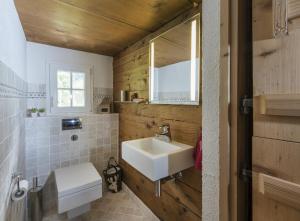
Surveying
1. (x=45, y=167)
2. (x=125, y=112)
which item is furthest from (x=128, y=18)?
(x=45, y=167)

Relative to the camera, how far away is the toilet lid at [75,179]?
63.8 inches

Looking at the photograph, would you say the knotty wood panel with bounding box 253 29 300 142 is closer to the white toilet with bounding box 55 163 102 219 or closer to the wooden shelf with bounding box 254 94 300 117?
the wooden shelf with bounding box 254 94 300 117

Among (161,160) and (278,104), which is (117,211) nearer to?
(161,160)

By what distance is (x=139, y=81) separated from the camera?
80.4 inches

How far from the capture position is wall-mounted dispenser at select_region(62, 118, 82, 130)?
7.19 ft

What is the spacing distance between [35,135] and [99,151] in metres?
0.83

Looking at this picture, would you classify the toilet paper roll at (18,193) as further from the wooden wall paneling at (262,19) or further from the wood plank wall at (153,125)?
the wooden wall paneling at (262,19)

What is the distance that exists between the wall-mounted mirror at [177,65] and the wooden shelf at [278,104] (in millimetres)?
698

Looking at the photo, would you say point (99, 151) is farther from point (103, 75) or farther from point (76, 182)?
point (103, 75)

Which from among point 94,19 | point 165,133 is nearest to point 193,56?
point 165,133

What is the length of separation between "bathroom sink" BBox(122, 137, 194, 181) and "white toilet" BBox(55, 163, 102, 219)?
631mm

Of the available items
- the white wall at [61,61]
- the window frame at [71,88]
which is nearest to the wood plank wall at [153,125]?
the white wall at [61,61]

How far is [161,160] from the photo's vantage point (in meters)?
1.12

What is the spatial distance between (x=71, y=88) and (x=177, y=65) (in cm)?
163
